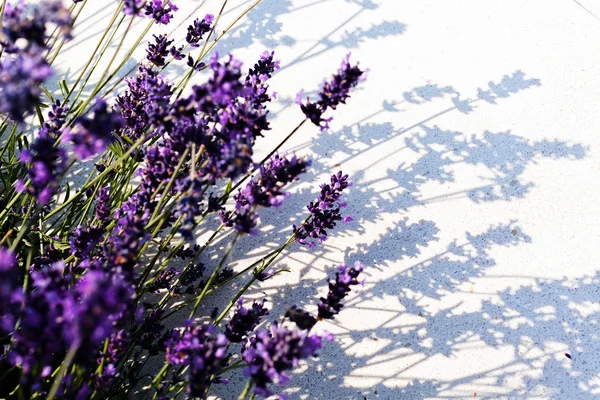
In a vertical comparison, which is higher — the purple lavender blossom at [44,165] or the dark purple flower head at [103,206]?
the purple lavender blossom at [44,165]

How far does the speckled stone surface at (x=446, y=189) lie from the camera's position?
1.86 metres

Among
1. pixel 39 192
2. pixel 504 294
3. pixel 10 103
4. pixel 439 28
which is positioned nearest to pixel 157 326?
pixel 39 192

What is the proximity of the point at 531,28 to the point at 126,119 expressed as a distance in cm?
177

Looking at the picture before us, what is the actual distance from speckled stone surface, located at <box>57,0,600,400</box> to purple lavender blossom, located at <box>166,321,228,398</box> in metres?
0.64

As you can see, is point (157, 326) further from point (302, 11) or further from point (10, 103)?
point (302, 11)

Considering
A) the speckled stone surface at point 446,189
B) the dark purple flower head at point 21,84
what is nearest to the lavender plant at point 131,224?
the dark purple flower head at point 21,84

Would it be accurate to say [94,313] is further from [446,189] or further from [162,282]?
[446,189]

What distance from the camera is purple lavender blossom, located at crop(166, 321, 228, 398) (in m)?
1.10

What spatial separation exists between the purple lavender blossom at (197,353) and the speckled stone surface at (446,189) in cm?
64

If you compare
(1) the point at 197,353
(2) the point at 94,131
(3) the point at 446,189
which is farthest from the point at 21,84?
(3) the point at 446,189

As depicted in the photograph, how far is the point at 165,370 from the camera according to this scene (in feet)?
4.31

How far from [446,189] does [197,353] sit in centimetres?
133

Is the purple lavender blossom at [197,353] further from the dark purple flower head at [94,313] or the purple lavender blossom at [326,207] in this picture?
the purple lavender blossom at [326,207]

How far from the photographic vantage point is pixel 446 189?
7.06 ft
